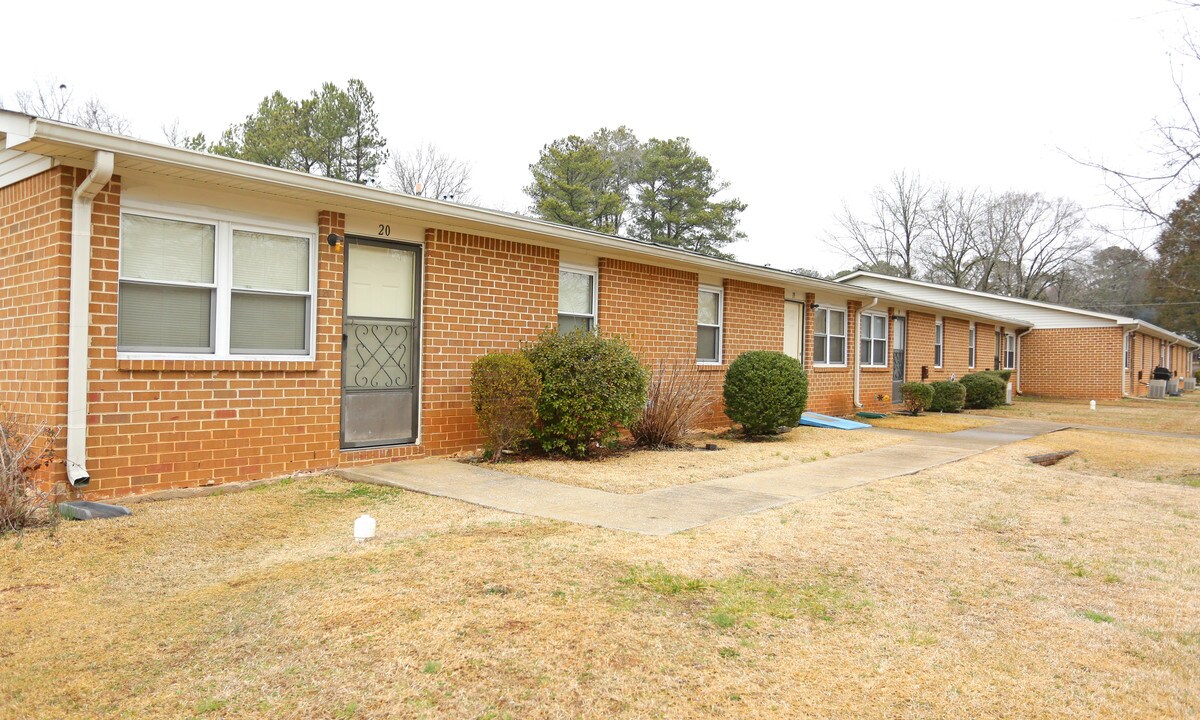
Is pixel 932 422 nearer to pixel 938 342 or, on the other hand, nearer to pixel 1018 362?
pixel 938 342

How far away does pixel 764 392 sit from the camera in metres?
11.4

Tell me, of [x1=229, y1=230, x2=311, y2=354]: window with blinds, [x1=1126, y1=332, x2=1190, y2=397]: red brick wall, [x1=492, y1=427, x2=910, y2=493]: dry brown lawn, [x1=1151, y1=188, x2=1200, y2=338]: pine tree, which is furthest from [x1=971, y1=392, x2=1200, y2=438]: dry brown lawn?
[x1=229, y1=230, x2=311, y2=354]: window with blinds

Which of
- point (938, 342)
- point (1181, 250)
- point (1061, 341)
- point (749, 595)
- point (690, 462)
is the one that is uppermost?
point (1181, 250)

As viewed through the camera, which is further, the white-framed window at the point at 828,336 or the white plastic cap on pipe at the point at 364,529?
the white-framed window at the point at 828,336

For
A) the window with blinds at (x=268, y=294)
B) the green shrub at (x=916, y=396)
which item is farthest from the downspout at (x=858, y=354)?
the window with blinds at (x=268, y=294)

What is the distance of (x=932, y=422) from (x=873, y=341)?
2.87 metres

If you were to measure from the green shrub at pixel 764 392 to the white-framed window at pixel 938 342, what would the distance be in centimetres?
1109

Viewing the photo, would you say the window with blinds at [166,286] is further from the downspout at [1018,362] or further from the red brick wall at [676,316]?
the downspout at [1018,362]

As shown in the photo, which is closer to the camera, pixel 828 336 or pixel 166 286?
pixel 166 286

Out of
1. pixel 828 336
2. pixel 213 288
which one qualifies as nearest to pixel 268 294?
pixel 213 288

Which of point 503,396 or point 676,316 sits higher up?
point 676,316

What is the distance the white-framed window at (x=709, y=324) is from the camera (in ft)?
42.2

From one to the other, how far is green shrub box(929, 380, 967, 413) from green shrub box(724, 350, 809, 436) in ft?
27.5

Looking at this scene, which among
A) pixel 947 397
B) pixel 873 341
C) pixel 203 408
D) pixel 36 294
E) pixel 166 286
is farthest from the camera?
pixel 947 397
